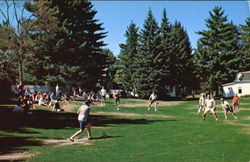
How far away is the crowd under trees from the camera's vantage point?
135ft

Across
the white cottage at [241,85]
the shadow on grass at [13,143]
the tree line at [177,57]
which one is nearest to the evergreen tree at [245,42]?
the tree line at [177,57]

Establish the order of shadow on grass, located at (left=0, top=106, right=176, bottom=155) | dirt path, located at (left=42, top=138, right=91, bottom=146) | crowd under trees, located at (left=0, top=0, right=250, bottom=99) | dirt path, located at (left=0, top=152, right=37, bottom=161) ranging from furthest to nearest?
1. crowd under trees, located at (left=0, top=0, right=250, bottom=99)
2. dirt path, located at (left=42, top=138, right=91, bottom=146)
3. shadow on grass, located at (left=0, top=106, right=176, bottom=155)
4. dirt path, located at (left=0, top=152, right=37, bottom=161)

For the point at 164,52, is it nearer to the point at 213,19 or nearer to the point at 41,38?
the point at 213,19

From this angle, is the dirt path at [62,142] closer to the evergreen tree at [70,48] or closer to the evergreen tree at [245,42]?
the evergreen tree at [70,48]

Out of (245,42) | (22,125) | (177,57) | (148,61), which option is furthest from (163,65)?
(22,125)

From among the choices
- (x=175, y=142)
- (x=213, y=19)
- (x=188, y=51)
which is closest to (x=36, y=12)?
(x=175, y=142)

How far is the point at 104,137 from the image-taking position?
14867 mm

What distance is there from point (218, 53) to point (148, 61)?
16.3 metres

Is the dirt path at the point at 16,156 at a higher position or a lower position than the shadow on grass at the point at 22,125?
lower

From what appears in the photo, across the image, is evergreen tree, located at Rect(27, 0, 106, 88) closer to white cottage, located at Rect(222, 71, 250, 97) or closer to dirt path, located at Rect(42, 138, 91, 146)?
white cottage, located at Rect(222, 71, 250, 97)

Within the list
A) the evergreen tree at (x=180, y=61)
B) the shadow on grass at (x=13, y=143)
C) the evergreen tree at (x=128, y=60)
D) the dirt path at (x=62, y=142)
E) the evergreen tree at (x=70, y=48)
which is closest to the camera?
the shadow on grass at (x=13, y=143)

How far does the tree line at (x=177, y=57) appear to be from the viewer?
175 ft

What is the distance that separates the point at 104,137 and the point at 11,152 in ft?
16.0

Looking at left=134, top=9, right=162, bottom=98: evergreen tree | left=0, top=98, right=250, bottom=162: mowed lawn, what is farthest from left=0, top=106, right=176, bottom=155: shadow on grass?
left=134, top=9, right=162, bottom=98: evergreen tree
